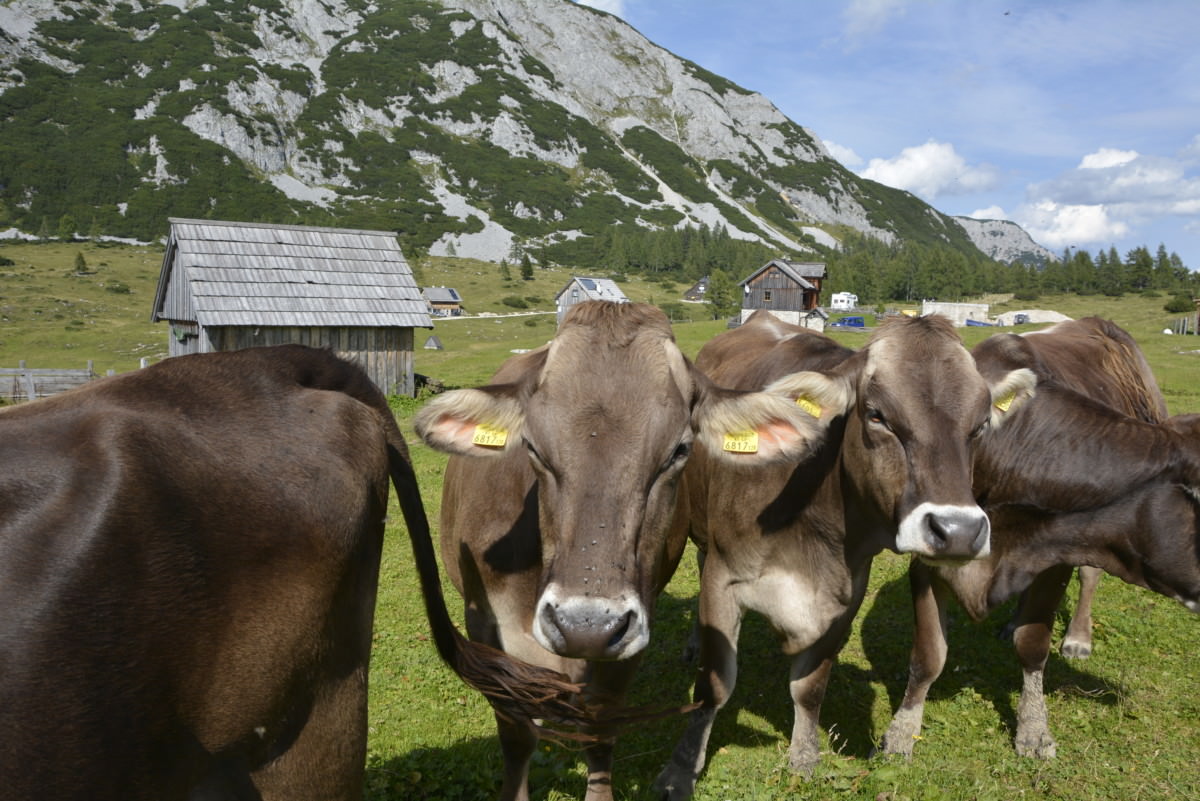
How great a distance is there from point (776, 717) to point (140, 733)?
16.9ft

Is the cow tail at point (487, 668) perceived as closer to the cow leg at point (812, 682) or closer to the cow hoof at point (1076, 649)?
the cow leg at point (812, 682)

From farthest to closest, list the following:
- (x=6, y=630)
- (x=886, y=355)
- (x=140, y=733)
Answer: (x=886, y=355)
(x=140, y=733)
(x=6, y=630)

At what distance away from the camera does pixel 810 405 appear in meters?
4.64

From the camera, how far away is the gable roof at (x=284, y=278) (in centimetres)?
2173

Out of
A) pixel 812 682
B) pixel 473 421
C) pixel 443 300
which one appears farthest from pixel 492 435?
pixel 443 300

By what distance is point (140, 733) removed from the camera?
6.63 feet

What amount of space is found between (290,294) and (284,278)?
1.96 ft

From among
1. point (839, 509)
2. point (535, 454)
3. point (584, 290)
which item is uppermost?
point (535, 454)

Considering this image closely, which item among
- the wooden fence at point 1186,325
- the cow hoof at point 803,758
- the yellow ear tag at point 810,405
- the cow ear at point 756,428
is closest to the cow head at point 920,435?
the yellow ear tag at point 810,405

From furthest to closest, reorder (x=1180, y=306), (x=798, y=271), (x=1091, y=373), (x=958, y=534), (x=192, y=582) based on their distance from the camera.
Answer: (x=798, y=271) < (x=1180, y=306) < (x=1091, y=373) < (x=958, y=534) < (x=192, y=582)

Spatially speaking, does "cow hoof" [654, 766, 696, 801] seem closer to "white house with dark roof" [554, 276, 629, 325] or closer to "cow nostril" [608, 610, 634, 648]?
"cow nostril" [608, 610, 634, 648]

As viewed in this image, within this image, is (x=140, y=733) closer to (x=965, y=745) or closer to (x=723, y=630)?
(x=723, y=630)

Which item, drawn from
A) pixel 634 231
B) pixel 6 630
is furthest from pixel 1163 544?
pixel 634 231

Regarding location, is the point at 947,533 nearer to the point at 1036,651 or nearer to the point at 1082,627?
the point at 1036,651
